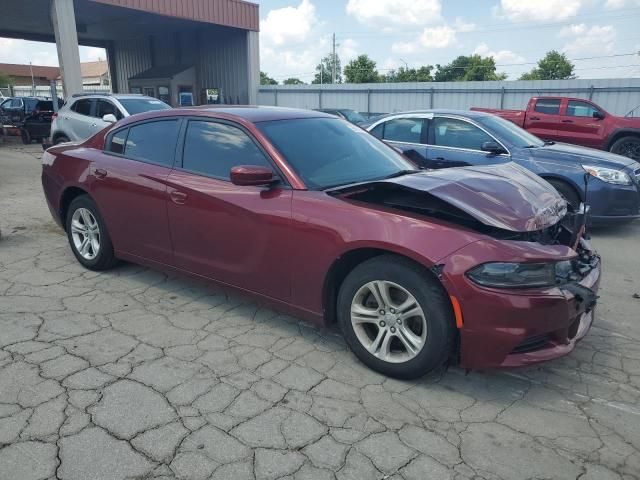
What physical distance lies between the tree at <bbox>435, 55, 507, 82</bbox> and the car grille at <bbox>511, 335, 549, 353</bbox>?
6141 centimetres

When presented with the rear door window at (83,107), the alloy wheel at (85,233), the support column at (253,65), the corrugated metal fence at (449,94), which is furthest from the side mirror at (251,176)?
the support column at (253,65)

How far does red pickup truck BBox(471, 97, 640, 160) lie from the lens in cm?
1189

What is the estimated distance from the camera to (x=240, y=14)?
20.5 m

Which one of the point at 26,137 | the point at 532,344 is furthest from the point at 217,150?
the point at 26,137

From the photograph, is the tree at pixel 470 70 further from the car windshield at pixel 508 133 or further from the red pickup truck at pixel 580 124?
the car windshield at pixel 508 133

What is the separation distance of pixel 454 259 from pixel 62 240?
497cm

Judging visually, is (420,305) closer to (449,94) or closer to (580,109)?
(580,109)

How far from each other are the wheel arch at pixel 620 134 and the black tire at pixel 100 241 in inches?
465

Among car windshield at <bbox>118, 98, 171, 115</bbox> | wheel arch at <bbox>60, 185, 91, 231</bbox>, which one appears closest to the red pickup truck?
car windshield at <bbox>118, 98, 171, 115</bbox>

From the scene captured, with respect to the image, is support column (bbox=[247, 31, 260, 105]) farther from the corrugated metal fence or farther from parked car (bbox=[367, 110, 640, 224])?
parked car (bbox=[367, 110, 640, 224])

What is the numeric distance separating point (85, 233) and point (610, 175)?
619cm

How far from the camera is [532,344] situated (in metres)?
2.72

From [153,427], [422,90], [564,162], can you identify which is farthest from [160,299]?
[422,90]

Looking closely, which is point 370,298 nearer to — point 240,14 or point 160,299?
point 160,299
